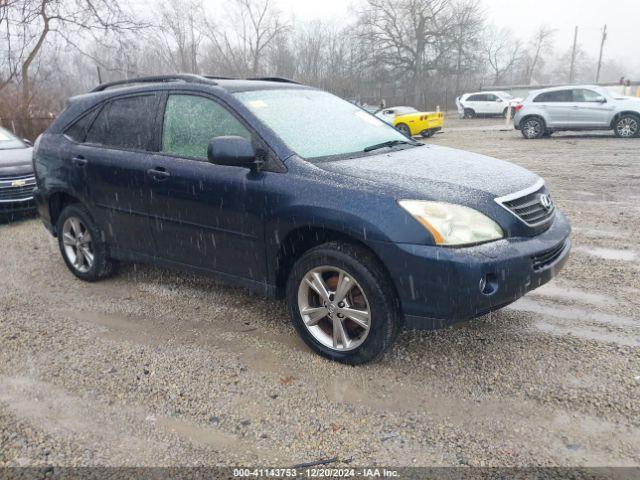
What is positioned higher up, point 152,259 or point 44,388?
point 152,259

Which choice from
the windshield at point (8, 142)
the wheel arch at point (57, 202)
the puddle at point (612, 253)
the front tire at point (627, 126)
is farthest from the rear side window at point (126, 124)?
the front tire at point (627, 126)

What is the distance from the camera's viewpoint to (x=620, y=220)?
21.1 feet

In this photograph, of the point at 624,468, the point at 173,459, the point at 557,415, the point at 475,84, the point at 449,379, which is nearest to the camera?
the point at 624,468

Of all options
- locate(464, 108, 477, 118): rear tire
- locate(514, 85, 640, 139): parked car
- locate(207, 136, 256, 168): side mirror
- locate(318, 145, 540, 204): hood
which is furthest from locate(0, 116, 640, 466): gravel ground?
locate(464, 108, 477, 118): rear tire

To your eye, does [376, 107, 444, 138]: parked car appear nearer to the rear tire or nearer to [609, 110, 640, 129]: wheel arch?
[609, 110, 640, 129]: wheel arch

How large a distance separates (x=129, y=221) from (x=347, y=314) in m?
2.14

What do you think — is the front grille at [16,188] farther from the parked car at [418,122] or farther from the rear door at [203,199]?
the parked car at [418,122]

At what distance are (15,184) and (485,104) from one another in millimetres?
29785

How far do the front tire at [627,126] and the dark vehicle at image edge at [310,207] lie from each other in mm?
13945

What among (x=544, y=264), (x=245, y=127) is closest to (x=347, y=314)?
(x=544, y=264)

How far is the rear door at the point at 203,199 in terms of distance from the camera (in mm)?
3512

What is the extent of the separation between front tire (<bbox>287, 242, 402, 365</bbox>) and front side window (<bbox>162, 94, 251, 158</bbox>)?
105cm

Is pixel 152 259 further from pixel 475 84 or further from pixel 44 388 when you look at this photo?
pixel 475 84

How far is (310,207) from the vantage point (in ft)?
10.4
